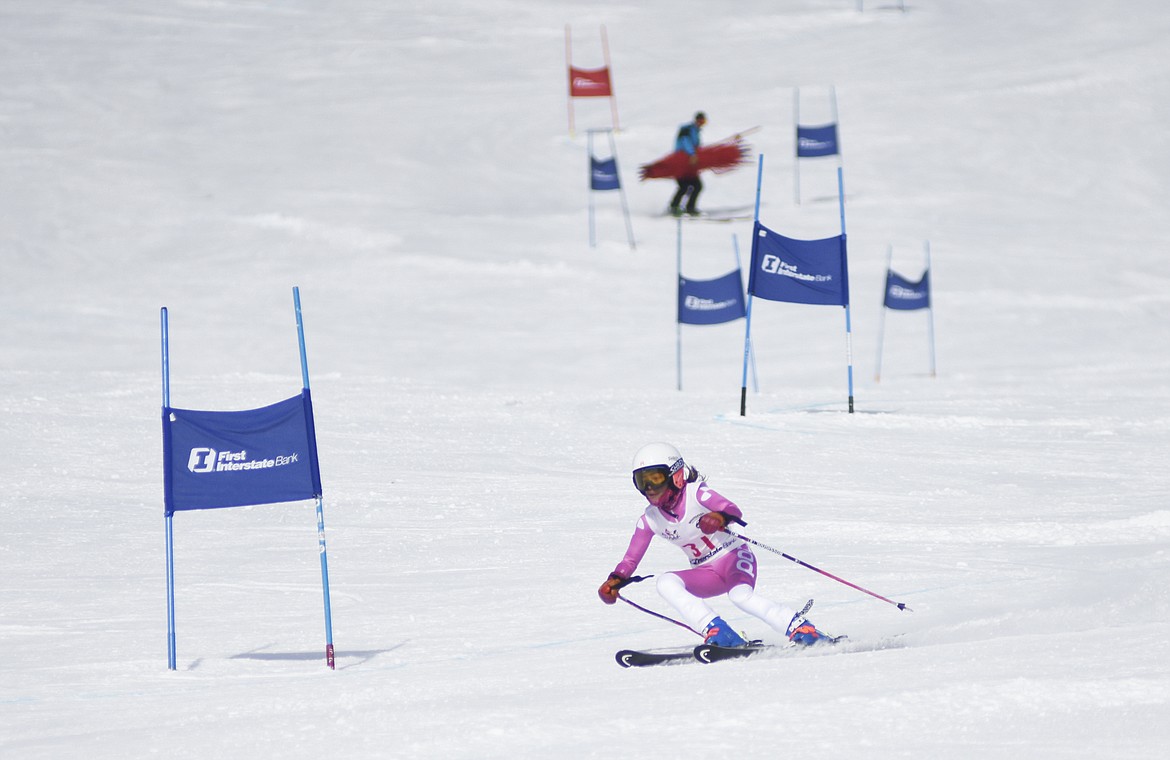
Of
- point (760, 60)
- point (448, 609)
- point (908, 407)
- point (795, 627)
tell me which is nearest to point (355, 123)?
point (760, 60)

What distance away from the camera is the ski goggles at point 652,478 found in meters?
6.24

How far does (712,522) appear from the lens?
6.31 metres

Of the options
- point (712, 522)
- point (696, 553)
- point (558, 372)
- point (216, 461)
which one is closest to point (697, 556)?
point (696, 553)

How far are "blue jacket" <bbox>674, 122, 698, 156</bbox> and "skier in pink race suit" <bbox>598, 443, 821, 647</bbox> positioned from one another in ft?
58.6

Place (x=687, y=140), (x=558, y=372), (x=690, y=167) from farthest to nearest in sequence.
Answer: (x=690, y=167), (x=687, y=140), (x=558, y=372)

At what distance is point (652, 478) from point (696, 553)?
1.73ft

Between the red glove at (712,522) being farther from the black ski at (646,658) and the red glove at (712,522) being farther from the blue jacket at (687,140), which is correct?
the blue jacket at (687,140)

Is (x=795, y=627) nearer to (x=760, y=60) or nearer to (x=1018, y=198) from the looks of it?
(x=1018, y=198)

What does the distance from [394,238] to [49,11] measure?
1515 cm

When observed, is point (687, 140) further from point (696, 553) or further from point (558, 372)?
point (696, 553)

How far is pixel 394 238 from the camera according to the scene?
23.6 m

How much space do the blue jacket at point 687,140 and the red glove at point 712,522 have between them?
715 inches

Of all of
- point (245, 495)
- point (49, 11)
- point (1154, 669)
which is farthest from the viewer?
point (49, 11)

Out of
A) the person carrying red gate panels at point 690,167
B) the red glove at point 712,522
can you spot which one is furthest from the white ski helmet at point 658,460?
the person carrying red gate panels at point 690,167
